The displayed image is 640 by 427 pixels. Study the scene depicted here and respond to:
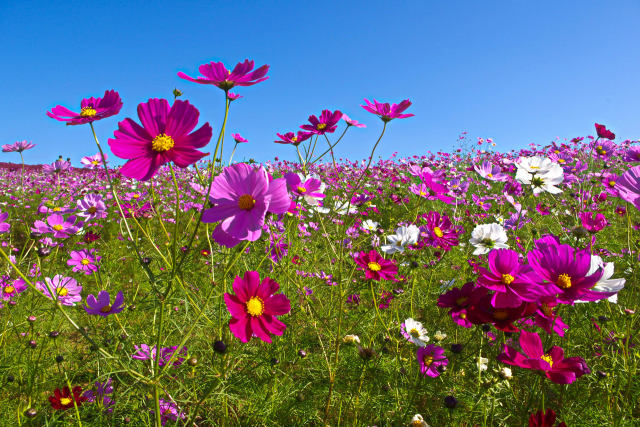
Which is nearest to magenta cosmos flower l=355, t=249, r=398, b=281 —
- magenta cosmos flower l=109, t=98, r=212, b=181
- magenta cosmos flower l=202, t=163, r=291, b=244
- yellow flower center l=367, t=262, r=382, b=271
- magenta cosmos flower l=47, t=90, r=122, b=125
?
yellow flower center l=367, t=262, r=382, b=271

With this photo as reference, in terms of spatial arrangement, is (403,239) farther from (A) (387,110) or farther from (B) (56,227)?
(B) (56,227)

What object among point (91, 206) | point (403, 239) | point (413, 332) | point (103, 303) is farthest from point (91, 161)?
point (413, 332)

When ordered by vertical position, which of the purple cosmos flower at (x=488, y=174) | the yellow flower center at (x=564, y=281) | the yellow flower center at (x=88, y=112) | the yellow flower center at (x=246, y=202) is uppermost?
the yellow flower center at (x=88, y=112)

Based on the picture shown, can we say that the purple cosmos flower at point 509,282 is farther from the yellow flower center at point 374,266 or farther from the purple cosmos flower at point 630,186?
the yellow flower center at point 374,266

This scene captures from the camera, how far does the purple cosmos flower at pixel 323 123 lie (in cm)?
136

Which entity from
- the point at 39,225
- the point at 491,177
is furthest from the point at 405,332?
the point at 39,225

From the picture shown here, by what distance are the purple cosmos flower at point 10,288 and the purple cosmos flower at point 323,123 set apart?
151cm

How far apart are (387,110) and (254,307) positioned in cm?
84

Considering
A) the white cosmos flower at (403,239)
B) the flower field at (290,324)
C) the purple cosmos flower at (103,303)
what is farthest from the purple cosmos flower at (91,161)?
the white cosmos flower at (403,239)

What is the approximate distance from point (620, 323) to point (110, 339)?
2432 mm

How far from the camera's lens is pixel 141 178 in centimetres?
66

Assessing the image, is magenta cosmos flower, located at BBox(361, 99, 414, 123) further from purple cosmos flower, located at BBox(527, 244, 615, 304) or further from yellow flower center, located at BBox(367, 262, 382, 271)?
purple cosmos flower, located at BBox(527, 244, 615, 304)

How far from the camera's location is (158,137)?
0.69 metres

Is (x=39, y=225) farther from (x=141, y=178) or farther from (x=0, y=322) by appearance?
(x=141, y=178)
